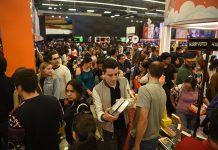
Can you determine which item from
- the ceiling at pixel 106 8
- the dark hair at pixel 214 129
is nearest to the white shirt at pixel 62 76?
the dark hair at pixel 214 129

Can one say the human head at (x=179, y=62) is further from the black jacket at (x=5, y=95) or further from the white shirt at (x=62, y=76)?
the black jacket at (x=5, y=95)

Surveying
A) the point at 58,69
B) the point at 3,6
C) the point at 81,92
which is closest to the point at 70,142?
the point at 81,92

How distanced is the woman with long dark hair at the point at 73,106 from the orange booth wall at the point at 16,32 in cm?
211

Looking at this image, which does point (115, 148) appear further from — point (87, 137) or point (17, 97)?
point (17, 97)

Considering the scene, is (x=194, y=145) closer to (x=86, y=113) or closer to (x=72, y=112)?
(x=86, y=113)

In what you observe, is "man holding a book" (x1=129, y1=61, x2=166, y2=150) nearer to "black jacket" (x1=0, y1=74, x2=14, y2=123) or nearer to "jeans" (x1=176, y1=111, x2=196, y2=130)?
"jeans" (x1=176, y1=111, x2=196, y2=130)

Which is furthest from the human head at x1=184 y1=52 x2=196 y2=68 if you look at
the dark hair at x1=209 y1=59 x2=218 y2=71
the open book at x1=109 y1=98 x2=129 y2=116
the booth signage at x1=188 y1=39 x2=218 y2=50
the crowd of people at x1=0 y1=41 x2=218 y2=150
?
the open book at x1=109 y1=98 x2=129 y2=116

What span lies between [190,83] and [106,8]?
1741 cm

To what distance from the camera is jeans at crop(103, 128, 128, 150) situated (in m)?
2.26

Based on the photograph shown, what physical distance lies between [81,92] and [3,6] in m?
2.47

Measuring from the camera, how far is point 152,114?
2.12 meters

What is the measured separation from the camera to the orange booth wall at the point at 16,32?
3.60m

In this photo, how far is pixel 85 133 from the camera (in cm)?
143

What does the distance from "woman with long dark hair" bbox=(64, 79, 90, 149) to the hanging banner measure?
2222 mm
